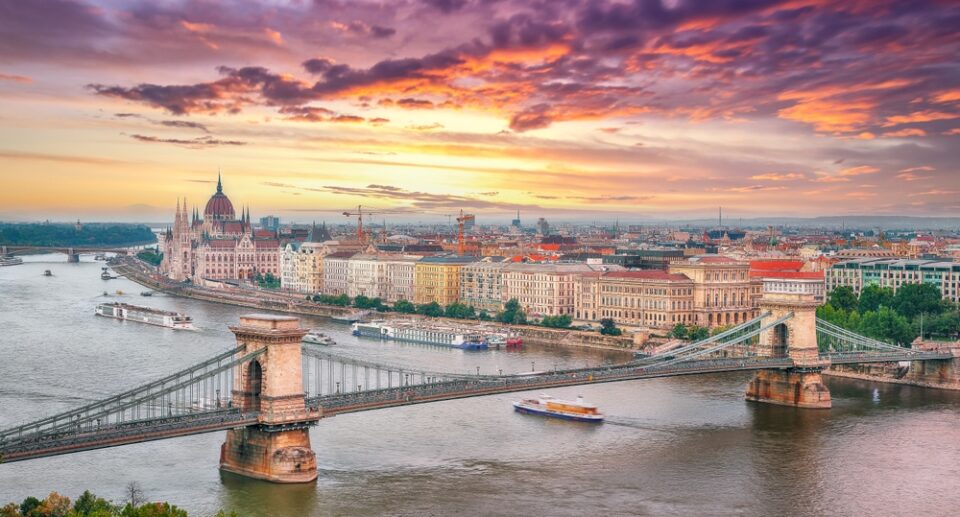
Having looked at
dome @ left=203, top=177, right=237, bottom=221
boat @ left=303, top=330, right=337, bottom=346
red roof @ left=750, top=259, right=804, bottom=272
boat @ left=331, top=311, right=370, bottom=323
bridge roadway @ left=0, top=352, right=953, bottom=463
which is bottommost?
boat @ left=303, top=330, right=337, bottom=346

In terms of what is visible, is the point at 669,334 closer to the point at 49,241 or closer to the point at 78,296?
the point at 78,296

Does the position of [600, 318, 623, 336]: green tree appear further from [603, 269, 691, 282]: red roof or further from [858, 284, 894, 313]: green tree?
[858, 284, 894, 313]: green tree

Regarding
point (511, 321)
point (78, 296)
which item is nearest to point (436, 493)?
point (511, 321)

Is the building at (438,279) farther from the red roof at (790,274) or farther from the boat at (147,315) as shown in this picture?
the red roof at (790,274)

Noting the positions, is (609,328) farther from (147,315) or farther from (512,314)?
(147,315)

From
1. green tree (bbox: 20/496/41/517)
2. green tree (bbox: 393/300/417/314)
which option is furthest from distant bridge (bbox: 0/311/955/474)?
green tree (bbox: 393/300/417/314)

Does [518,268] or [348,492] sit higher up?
[518,268]
